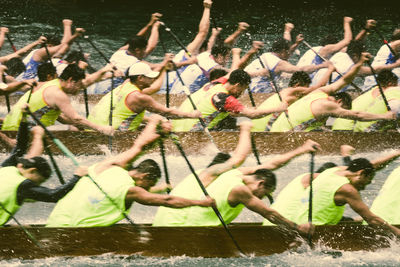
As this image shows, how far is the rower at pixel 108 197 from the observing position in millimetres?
4281

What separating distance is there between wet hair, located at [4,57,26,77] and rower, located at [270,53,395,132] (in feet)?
10.9

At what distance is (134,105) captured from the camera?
6.09 meters

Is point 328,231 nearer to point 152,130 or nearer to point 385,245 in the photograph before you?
point 385,245

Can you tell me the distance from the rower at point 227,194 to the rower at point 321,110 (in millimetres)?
1442

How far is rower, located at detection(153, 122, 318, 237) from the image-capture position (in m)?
4.34

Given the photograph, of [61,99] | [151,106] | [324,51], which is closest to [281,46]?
[324,51]

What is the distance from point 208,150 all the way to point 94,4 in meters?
8.58

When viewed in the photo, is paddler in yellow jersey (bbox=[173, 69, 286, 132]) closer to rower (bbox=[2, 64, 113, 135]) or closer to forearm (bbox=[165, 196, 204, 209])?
rower (bbox=[2, 64, 113, 135])

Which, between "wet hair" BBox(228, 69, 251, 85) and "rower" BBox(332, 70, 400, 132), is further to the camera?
"rower" BBox(332, 70, 400, 132)

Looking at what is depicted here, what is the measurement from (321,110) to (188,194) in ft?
6.90

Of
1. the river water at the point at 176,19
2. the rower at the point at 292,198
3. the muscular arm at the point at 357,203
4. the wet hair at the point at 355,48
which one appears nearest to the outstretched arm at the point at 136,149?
the rower at the point at 292,198

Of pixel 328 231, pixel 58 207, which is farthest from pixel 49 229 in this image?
pixel 328 231

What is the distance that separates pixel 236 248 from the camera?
455 cm

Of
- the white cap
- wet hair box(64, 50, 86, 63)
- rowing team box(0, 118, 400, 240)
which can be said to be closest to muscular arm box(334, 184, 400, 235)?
rowing team box(0, 118, 400, 240)
